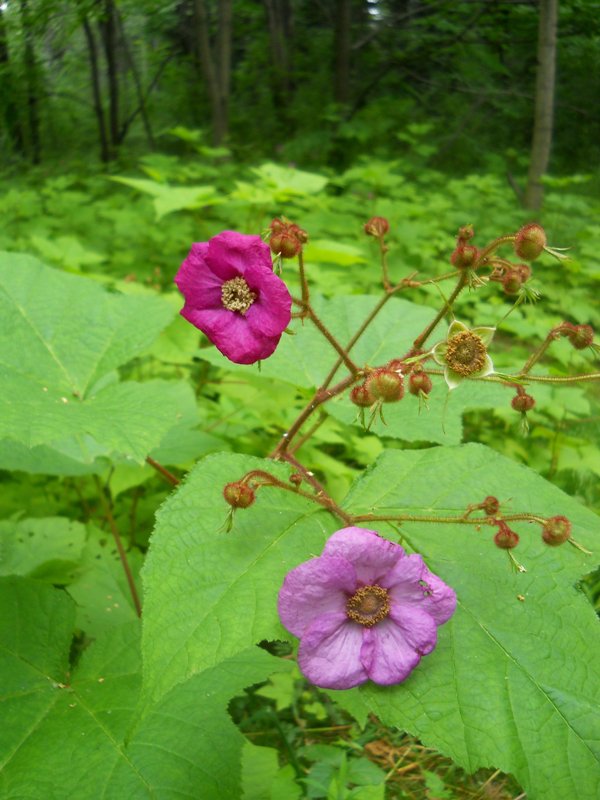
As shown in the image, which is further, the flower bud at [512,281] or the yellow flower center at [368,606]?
the flower bud at [512,281]

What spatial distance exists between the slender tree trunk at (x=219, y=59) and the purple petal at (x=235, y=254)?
8084mm

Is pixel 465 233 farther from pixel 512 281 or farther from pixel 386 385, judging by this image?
pixel 386 385

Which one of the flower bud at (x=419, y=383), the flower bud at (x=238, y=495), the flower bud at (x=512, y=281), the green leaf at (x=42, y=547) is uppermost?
the flower bud at (x=512, y=281)

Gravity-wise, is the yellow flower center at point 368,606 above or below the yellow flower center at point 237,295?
below

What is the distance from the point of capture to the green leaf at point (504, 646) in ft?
3.49

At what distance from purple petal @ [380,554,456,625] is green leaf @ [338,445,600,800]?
74mm

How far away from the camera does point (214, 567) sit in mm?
1128

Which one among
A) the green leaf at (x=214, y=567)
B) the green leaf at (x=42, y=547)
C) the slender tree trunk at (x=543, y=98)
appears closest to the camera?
the green leaf at (x=214, y=567)

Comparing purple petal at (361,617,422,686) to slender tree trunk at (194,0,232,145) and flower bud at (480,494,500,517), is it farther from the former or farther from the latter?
slender tree trunk at (194,0,232,145)

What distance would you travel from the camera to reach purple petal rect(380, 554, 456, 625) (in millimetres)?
1137

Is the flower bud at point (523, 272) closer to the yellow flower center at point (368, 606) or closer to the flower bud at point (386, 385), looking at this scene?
the flower bud at point (386, 385)

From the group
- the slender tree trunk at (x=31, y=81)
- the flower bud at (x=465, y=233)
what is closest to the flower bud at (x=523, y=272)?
the flower bud at (x=465, y=233)

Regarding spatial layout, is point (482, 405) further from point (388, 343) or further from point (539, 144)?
point (539, 144)

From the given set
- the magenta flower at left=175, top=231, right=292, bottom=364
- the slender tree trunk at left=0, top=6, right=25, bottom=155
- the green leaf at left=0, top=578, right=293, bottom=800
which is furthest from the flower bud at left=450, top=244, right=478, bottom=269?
the slender tree trunk at left=0, top=6, right=25, bottom=155
